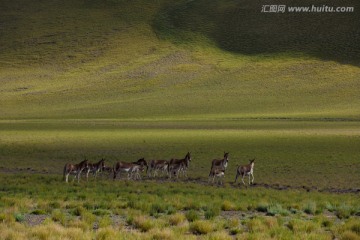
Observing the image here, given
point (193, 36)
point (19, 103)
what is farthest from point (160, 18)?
point (19, 103)

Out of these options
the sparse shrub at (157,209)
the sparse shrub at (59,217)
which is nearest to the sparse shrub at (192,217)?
the sparse shrub at (157,209)

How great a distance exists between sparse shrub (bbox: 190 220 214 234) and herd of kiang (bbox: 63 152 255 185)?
35.2 ft

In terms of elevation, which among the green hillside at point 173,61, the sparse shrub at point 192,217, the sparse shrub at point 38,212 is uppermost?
the green hillside at point 173,61

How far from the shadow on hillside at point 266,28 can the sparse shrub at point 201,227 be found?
294 ft

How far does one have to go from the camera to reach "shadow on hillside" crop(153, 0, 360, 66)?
107375 millimetres

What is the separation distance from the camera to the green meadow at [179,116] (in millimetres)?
14438

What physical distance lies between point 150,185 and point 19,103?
6127 centimetres

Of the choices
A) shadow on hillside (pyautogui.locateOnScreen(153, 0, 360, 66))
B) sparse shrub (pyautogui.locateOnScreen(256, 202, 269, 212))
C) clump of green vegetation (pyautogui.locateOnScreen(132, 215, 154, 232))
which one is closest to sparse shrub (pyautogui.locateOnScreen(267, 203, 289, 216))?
sparse shrub (pyautogui.locateOnScreen(256, 202, 269, 212))

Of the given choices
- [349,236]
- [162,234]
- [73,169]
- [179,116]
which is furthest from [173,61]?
[162,234]

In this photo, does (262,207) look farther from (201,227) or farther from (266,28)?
(266,28)

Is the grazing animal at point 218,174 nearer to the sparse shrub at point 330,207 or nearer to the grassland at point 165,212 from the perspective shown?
the grassland at point 165,212

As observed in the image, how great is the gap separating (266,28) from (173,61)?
94.0 ft

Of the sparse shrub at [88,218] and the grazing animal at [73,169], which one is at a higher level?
the grazing animal at [73,169]

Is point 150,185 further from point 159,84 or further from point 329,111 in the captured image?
point 159,84
